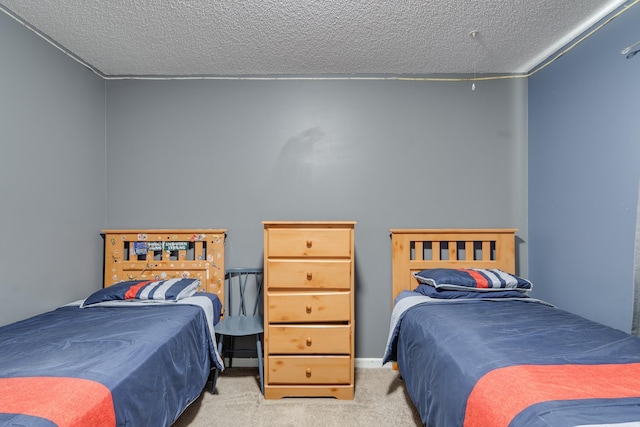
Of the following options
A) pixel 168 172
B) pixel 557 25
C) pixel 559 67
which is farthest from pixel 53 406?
pixel 559 67

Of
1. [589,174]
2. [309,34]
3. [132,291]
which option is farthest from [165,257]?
[589,174]

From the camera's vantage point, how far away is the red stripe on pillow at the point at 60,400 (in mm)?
1089

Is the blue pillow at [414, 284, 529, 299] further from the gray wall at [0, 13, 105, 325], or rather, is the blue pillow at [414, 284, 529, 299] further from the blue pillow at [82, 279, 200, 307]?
the gray wall at [0, 13, 105, 325]

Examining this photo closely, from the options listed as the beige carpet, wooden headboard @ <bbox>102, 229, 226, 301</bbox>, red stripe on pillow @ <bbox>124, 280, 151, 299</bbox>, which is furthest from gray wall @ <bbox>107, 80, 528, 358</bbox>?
the beige carpet

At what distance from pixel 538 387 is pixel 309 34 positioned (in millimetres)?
2248

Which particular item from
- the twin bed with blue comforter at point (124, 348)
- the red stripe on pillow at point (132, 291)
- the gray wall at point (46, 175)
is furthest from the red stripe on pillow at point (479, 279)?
the gray wall at point (46, 175)

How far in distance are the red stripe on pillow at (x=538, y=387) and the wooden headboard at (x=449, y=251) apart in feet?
5.00

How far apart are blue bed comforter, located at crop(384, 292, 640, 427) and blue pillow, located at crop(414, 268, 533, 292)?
0.45ft

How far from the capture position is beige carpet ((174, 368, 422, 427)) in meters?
2.23

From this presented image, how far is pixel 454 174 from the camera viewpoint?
3047 millimetres

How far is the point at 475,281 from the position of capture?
250cm

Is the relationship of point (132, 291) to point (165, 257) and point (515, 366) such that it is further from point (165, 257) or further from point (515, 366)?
point (515, 366)

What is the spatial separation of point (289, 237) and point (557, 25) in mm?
2185

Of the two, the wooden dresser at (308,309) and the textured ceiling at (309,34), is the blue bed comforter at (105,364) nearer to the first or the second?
the wooden dresser at (308,309)
